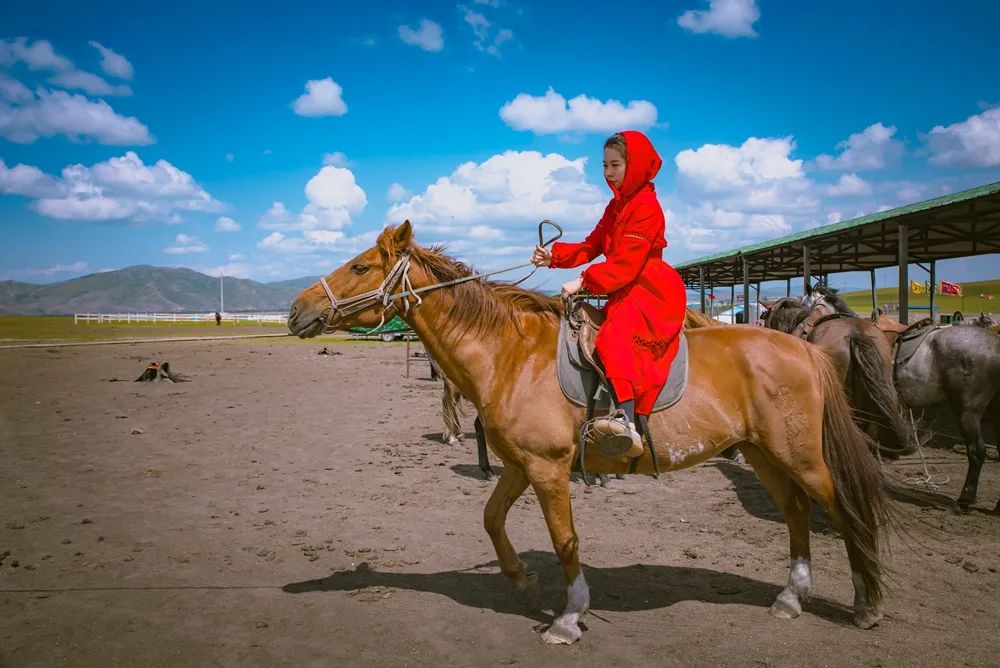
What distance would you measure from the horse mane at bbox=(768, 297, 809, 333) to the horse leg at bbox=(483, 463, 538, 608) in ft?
23.3

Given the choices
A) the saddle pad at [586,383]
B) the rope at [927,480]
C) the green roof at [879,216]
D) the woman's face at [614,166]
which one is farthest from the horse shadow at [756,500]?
the green roof at [879,216]

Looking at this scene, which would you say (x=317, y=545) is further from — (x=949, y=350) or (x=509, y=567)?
(x=949, y=350)

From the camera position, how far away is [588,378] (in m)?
3.91

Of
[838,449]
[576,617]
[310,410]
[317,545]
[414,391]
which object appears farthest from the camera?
[414,391]

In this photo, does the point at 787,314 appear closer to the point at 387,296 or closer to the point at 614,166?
the point at 614,166

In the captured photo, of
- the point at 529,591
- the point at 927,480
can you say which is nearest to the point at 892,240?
the point at 927,480

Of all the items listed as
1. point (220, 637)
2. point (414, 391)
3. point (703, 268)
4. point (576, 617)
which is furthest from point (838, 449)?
point (703, 268)

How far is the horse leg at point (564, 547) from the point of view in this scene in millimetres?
3816

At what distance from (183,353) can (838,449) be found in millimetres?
28562

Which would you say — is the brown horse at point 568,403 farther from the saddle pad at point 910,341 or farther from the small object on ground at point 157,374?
the small object on ground at point 157,374

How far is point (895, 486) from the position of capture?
14.7 ft

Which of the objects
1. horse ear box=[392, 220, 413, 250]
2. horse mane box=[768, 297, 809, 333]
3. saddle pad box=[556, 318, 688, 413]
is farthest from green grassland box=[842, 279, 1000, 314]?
horse ear box=[392, 220, 413, 250]

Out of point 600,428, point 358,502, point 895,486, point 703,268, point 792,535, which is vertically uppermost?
point 703,268

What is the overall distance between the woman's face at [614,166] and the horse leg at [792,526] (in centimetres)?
218
